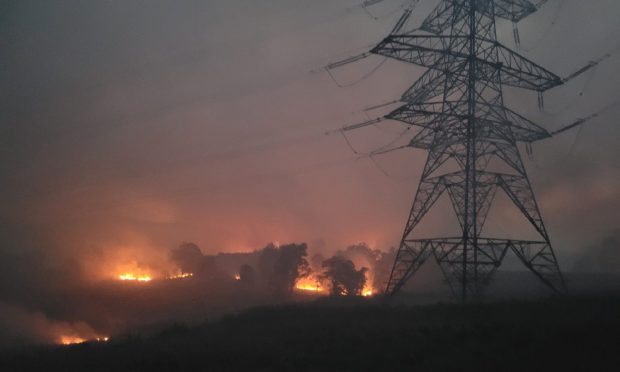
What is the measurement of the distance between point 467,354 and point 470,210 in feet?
42.0

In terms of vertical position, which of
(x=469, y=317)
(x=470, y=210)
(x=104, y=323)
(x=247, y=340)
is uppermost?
(x=470, y=210)

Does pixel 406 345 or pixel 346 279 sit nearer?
pixel 406 345

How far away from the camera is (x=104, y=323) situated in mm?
51656

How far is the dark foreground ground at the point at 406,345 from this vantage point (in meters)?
10.8

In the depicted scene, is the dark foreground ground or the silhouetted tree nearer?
the dark foreground ground

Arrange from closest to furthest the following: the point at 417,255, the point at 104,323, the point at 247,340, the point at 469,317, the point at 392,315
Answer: the point at 247,340
the point at 469,317
the point at 392,315
the point at 417,255
the point at 104,323

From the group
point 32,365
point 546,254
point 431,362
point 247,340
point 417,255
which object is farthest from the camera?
point 417,255

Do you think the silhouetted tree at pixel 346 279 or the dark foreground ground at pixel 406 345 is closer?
the dark foreground ground at pixel 406 345

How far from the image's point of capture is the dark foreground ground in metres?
10.8

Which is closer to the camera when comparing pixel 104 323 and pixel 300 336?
pixel 300 336

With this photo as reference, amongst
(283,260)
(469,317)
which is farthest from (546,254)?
(283,260)

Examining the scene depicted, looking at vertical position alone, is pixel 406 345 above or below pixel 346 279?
below

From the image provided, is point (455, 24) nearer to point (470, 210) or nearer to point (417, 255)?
point (470, 210)

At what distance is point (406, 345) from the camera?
13.0 m
